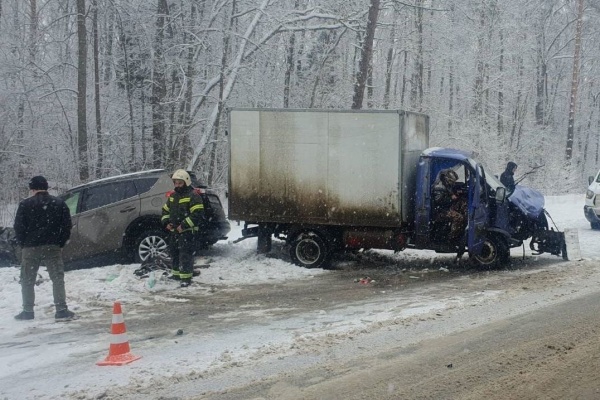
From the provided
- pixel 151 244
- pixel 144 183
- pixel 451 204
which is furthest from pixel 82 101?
pixel 451 204

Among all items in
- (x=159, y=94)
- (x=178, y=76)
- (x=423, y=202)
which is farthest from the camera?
(x=159, y=94)

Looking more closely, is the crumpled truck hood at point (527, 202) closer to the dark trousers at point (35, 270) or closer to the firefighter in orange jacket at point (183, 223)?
the firefighter in orange jacket at point (183, 223)

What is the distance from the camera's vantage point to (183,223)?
10.2m

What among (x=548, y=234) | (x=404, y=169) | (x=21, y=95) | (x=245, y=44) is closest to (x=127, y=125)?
(x=21, y=95)

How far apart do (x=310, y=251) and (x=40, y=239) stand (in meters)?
5.25

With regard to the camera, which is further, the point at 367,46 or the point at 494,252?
the point at 367,46

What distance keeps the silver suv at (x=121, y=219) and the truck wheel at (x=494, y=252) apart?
17.1 feet

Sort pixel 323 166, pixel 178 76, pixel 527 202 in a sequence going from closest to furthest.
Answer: pixel 323 166
pixel 527 202
pixel 178 76

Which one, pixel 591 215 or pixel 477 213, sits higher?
pixel 477 213

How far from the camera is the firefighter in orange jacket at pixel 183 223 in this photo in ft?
33.4

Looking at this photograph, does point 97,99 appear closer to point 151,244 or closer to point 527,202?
point 151,244

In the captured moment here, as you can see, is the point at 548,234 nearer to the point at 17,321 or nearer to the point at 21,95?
the point at 17,321

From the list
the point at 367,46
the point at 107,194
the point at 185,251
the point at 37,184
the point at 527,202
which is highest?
the point at 367,46

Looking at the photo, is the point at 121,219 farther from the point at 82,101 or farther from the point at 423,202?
the point at 82,101
